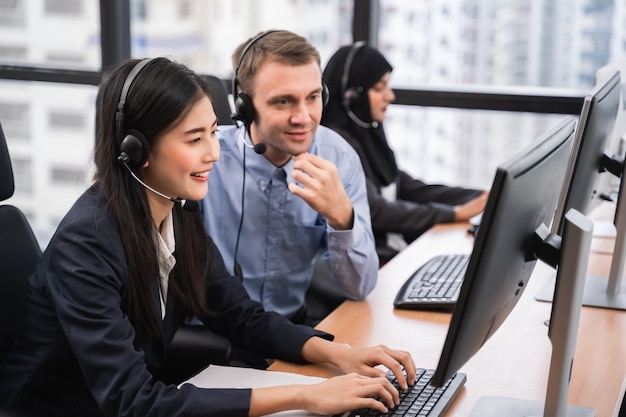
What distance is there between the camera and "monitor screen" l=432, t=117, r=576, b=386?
983 mm

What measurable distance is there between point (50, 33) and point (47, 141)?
1.66 feet

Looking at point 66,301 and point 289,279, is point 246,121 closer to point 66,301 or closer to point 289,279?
point 289,279

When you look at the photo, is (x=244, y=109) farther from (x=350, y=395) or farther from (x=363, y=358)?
(x=350, y=395)

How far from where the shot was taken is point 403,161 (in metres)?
3.50

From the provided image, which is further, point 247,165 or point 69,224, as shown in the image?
point 247,165

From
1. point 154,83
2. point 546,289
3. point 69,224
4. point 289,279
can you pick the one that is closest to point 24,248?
point 69,224

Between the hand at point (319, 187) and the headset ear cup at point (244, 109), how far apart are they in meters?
0.22

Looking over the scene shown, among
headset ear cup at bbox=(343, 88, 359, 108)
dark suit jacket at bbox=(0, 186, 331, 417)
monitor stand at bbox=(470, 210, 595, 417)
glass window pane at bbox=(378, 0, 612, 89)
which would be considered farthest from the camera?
glass window pane at bbox=(378, 0, 612, 89)

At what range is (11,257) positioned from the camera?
1.59m

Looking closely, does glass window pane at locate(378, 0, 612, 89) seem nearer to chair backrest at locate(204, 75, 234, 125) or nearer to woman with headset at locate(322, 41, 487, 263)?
woman with headset at locate(322, 41, 487, 263)

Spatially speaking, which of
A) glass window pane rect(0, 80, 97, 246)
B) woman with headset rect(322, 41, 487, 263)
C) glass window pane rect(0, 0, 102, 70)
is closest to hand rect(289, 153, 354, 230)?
woman with headset rect(322, 41, 487, 263)

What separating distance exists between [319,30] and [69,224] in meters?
2.40

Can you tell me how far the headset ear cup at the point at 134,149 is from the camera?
4.34 feet

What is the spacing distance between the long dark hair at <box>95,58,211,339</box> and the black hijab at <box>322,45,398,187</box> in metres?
1.36
